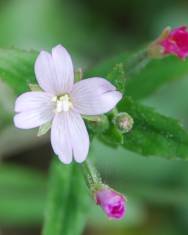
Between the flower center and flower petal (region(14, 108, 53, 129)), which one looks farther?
the flower center

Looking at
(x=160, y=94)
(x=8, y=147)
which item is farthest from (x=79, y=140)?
(x=160, y=94)

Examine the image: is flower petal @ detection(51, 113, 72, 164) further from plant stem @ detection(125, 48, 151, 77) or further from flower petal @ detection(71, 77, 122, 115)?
plant stem @ detection(125, 48, 151, 77)

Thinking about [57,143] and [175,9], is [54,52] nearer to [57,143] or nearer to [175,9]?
[57,143]

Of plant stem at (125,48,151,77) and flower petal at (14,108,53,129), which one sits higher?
plant stem at (125,48,151,77)

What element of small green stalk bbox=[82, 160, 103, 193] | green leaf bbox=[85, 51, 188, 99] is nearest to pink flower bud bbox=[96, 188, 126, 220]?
small green stalk bbox=[82, 160, 103, 193]

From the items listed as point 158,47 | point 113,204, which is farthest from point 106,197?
point 158,47

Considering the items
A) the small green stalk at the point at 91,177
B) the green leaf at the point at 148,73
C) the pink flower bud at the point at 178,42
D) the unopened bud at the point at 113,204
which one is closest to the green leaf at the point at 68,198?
the small green stalk at the point at 91,177

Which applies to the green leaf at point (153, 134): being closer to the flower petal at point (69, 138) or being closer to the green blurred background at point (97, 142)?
the flower petal at point (69, 138)
